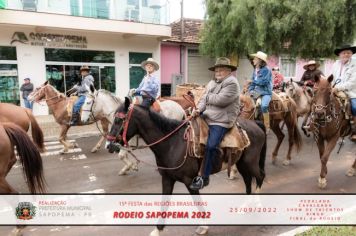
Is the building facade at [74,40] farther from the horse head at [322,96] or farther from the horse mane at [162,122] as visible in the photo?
the horse head at [322,96]

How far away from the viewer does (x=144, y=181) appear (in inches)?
251

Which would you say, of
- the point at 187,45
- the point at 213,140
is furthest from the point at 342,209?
the point at 187,45

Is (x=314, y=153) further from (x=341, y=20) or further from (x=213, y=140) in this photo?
(x=341, y=20)

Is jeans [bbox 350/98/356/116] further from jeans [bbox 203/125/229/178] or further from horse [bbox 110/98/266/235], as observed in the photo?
horse [bbox 110/98/266/235]

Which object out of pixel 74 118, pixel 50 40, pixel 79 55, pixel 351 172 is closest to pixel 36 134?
pixel 74 118

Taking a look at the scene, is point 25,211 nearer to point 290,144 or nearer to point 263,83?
point 263,83

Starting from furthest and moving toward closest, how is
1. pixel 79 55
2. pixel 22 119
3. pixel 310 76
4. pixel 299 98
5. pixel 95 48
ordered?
1. pixel 95 48
2. pixel 79 55
3. pixel 310 76
4. pixel 299 98
5. pixel 22 119

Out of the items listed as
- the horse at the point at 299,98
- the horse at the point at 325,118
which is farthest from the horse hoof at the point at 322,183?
the horse at the point at 299,98

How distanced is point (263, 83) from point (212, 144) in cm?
357

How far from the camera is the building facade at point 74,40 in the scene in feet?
44.0

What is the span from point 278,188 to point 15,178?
5.55 metres

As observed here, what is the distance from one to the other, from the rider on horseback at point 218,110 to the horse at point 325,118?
7.55 feet

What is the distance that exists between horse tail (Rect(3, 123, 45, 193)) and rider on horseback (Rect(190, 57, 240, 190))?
2315 mm

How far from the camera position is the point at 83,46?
614 inches
